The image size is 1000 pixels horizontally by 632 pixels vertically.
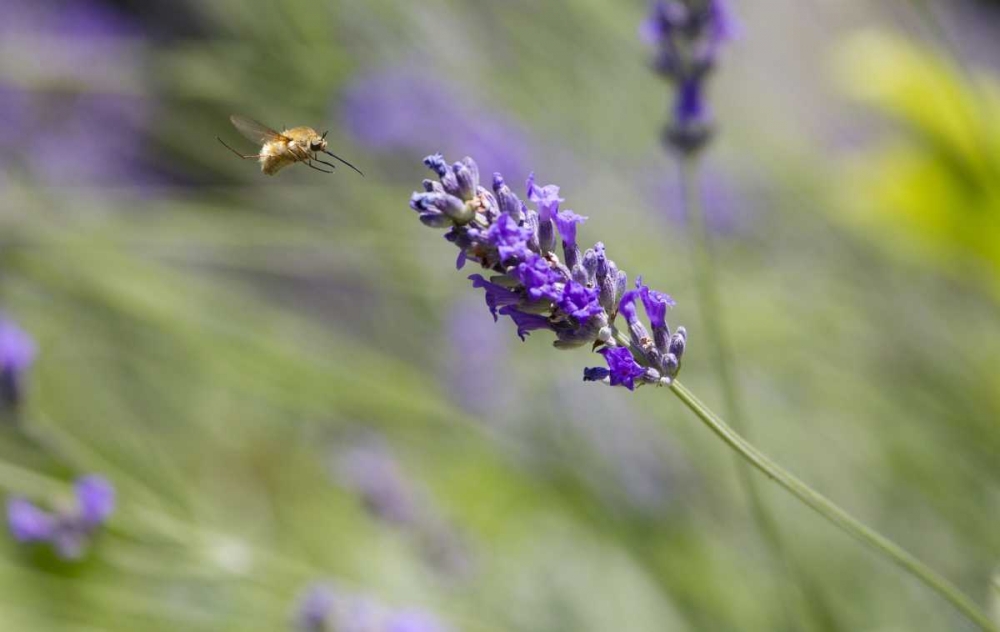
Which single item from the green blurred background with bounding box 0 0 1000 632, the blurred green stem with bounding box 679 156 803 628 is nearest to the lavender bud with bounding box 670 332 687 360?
the blurred green stem with bounding box 679 156 803 628

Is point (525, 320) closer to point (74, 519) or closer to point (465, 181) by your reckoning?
point (465, 181)

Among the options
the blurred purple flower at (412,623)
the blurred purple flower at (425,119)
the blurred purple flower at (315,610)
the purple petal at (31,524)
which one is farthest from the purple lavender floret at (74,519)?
the blurred purple flower at (425,119)

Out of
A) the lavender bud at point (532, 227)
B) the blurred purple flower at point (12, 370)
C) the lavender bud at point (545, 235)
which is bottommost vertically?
the lavender bud at point (532, 227)

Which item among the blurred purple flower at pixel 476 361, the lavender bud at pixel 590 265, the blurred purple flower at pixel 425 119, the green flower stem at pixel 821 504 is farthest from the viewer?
the blurred purple flower at pixel 476 361

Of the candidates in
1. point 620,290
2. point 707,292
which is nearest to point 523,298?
point 620,290

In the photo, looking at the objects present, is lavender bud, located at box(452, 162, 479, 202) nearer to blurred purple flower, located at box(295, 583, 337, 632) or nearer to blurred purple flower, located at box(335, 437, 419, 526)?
blurred purple flower, located at box(295, 583, 337, 632)

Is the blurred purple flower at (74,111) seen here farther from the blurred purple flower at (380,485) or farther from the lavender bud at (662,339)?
the lavender bud at (662,339)

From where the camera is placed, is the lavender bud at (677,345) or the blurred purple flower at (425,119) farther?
the blurred purple flower at (425,119)
